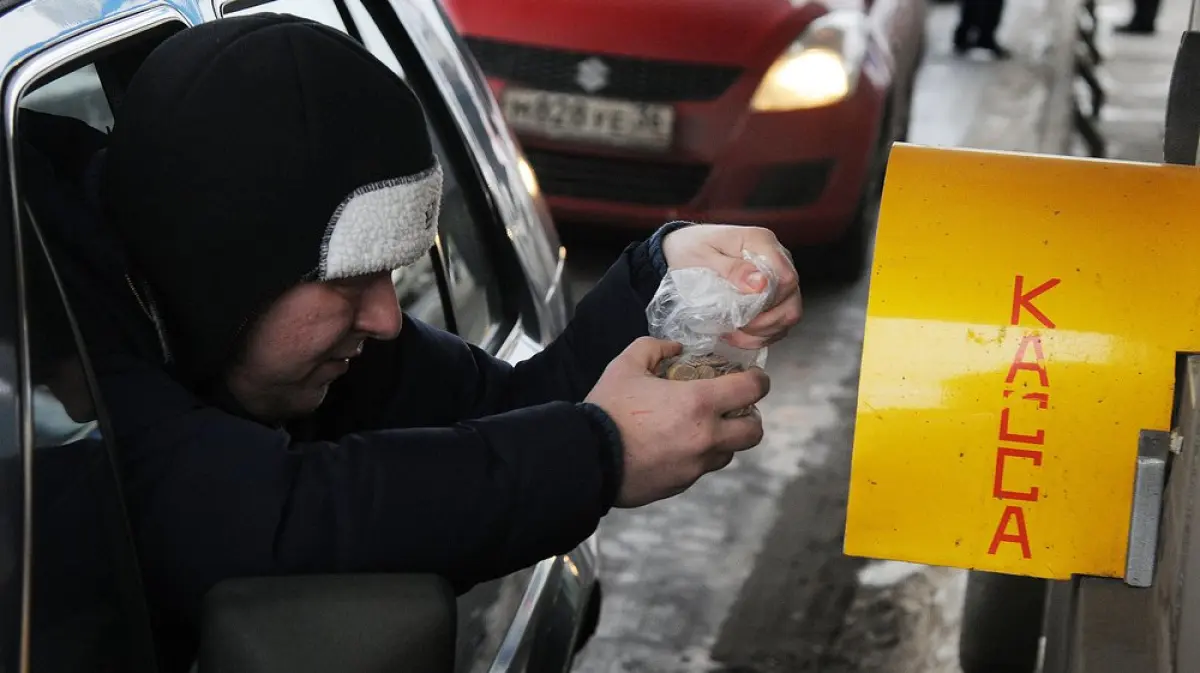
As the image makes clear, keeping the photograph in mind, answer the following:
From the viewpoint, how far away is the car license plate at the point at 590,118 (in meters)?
6.18

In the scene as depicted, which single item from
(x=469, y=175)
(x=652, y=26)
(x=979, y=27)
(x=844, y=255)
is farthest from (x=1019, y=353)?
(x=979, y=27)

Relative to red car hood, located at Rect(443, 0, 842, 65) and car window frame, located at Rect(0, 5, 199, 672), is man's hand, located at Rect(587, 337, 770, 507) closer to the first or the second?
car window frame, located at Rect(0, 5, 199, 672)

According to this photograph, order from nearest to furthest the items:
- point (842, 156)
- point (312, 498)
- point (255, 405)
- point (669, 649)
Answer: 1. point (312, 498)
2. point (255, 405)
3. point (669, 649)
4. point (842, 156)

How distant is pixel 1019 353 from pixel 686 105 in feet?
15.1

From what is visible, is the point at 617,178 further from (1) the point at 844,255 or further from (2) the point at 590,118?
(1) the point at 844,255

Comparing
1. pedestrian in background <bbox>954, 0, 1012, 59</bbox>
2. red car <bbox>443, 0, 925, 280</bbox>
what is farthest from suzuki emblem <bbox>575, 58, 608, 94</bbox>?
pedestrian in background <bbox>954, 0, 1012, 59</bbox>

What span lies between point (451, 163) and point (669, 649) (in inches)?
58.5

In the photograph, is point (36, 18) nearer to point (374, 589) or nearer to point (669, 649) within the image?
point (374, 589)

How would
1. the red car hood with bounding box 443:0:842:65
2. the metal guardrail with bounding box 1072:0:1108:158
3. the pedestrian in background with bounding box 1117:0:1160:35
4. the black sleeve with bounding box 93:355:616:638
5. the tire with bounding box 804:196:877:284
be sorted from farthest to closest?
the pedestrian in background with bounding box 1117:0:1160:35 < the metal guardrail with bounding box 1072:0:1108:158 < the tire with bounding box 804:196:877:284 < the red car hood with bounding box 443:0:842:65 < the black sleeve with bounding box 93:355:616:638

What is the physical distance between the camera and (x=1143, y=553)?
167 centimetres

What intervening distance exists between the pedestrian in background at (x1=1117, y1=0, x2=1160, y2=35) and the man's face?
45.8 feet

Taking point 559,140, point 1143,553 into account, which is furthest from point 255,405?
point 559,140

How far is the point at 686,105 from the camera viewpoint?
242 inches

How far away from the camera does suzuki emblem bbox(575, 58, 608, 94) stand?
6.23m
